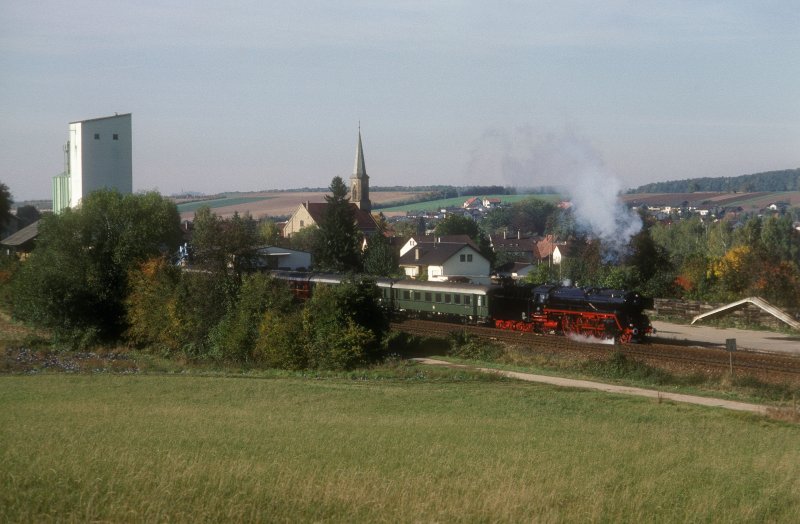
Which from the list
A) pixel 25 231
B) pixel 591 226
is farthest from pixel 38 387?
pixel 25 231

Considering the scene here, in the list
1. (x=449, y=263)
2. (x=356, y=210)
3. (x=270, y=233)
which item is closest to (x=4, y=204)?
(x=270, y=233)

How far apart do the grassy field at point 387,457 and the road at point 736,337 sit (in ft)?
60.5

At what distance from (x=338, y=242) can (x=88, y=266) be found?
36998mm

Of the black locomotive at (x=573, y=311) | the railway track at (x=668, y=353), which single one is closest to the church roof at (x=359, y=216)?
the black locomotive at (x=573, y=311)

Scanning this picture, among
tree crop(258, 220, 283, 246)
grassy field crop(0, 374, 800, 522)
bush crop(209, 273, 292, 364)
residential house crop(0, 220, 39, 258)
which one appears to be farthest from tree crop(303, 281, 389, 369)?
tree crop(258, 220, 283, 246)

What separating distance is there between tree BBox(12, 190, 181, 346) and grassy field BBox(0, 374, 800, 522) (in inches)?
976

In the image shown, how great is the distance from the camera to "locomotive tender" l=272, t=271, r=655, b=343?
135ft

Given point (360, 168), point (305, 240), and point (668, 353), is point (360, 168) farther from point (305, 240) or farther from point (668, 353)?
point (668, 353)

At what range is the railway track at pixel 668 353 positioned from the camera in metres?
32.5

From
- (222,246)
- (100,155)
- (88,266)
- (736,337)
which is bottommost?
(736,337)

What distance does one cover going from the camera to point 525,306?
46438 mm

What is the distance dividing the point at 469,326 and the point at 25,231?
233ft

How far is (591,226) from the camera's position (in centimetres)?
6206

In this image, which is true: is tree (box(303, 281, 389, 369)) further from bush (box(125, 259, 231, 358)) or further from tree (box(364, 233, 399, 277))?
tree (box(364, 233, 399, 277))
